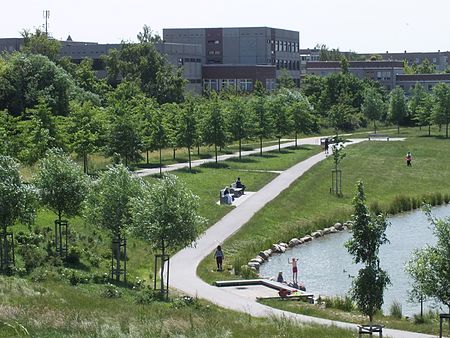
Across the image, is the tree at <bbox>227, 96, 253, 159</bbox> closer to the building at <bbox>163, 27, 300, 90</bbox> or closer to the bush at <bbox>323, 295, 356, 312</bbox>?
the bush at <bbox>323, 295, 356, 312</bbox>

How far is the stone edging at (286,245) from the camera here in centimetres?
4622

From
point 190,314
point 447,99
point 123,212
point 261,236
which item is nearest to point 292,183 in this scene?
point 261,236

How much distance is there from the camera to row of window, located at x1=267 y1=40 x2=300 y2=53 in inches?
5991

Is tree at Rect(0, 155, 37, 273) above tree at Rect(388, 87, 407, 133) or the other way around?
the other way around

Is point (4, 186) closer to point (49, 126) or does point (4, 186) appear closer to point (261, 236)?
point (261, 236)

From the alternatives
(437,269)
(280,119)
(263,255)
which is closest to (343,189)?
(263,255)

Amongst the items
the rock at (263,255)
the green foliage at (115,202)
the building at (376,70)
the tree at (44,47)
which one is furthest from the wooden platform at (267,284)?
the building at (376,70)

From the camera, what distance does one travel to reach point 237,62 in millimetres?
148125

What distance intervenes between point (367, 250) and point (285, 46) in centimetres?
12767

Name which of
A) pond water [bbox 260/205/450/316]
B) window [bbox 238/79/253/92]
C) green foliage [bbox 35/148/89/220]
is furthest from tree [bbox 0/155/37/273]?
window [bbox 238/79/253/92]

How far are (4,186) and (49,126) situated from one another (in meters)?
27.9

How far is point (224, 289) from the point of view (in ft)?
126

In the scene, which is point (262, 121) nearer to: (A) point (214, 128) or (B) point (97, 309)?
(A) point (214, 128)

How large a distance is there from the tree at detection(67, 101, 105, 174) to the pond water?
17.4 m
